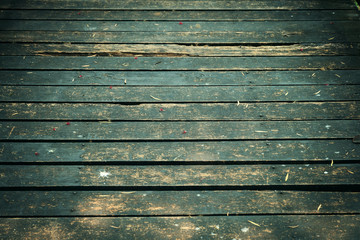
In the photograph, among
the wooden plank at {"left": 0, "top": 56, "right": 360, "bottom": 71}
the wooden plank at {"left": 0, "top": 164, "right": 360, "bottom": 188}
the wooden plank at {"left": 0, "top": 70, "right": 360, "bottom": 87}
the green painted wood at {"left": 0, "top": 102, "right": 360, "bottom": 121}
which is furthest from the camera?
the wooden plank at {"left": 0, "top": 56, "right": 360, "bottom": 71}

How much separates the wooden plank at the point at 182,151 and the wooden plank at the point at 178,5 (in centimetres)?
157

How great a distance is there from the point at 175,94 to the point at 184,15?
40.6 inches

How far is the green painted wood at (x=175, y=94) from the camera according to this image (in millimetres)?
2293

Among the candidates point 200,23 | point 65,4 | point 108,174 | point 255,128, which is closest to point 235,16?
point 200,23

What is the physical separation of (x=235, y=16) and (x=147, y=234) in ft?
6.87

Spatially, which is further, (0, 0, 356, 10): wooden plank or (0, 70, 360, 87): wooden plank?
(0, 0, 356, 10): wooden plank

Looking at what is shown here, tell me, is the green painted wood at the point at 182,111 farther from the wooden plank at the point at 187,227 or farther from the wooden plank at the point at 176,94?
the wooden plank at the point at 187,227

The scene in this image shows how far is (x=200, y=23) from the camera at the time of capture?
116 inches

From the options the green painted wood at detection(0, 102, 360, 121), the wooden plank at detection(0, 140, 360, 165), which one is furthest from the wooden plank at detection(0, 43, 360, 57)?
the wooden plank at detection(0, 140, 360, 165)

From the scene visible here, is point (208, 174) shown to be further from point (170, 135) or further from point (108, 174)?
point (108, 174)

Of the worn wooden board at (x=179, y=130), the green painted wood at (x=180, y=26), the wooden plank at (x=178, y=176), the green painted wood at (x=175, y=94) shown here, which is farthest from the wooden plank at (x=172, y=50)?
the wooden plank at (x=178, y=176)

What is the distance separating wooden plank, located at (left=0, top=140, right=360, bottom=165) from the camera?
1.95m

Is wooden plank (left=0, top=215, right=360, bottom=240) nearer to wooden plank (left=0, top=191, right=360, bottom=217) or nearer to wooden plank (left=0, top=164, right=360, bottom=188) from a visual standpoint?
wooden plank (left=0, top=191, right=360, bottom=217)

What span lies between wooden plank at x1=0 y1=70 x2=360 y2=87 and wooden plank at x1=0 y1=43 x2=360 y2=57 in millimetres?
222
